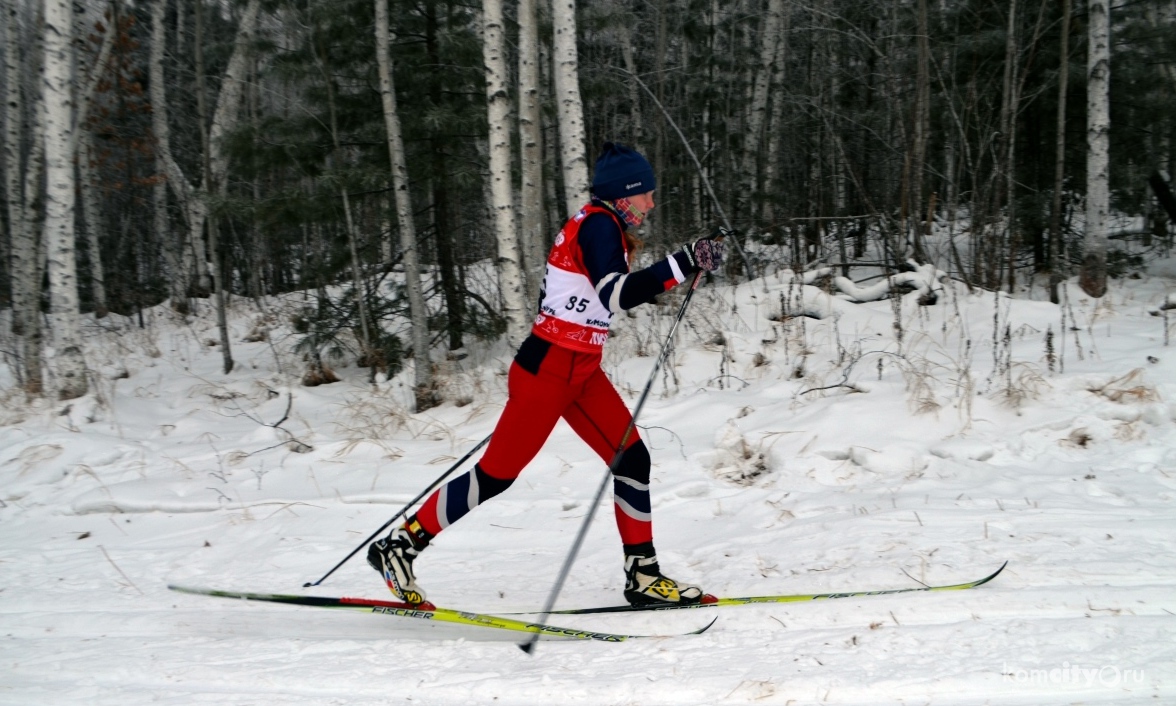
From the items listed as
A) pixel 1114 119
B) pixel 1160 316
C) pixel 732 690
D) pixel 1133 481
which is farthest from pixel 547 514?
pixel 1114 119

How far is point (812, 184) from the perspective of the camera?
1377cm

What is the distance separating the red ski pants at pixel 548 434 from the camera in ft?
11.4

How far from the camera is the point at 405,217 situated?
25.9 feet

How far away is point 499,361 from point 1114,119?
881 cm

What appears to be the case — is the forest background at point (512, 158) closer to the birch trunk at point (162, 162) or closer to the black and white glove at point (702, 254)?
the birch trunk at point (162, 162)

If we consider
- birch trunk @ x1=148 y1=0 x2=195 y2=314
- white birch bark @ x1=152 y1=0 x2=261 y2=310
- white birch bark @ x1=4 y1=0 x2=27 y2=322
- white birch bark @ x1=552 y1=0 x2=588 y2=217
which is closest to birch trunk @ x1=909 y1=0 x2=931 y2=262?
white birch bark @ x1=552 y1=0 x2=588 y2=217

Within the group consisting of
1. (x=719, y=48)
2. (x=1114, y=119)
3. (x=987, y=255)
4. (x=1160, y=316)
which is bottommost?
(x=1160, y=316)

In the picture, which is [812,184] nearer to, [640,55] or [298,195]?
[298,195]

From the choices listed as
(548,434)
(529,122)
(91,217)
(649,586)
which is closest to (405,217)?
(529,122)

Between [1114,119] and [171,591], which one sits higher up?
[1114,119]

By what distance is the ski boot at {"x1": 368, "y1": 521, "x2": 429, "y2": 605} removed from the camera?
3564 millimetres

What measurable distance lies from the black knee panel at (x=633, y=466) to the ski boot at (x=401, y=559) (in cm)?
97

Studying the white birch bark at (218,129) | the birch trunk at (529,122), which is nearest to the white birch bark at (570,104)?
the birch trunk at (529,122)

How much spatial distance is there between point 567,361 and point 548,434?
334 millimetres
